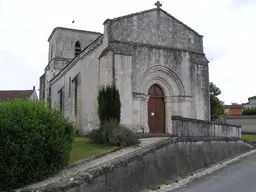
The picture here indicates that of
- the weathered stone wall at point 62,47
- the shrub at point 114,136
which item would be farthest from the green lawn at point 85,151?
the weathered stone wall at point 62,47

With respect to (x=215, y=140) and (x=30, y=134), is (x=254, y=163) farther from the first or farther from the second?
(x=30, y=134)

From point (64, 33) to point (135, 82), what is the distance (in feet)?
67.7

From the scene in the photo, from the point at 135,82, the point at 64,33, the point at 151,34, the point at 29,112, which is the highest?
the point at 64,33

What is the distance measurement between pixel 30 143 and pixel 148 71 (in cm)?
1384

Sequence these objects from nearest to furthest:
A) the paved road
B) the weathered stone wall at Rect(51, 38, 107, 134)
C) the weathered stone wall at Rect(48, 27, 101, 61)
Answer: the paved road → the weathered stone wall at Rect(51, 38, 107, 134) → the weathered stone wall at Rect(48, 27, 101, 61)

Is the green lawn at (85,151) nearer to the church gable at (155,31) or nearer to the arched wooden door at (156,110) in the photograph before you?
the arched wooden door at (156,110)

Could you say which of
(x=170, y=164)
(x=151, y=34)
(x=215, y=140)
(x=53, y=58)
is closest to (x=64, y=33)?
(x=53, y=58)

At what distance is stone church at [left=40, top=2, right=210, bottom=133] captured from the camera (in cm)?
2170

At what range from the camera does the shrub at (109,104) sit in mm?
20156

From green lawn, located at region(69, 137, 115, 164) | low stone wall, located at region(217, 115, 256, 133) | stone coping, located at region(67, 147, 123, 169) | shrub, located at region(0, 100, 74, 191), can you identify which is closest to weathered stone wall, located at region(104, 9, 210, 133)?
green lawn, located at region(69, 137, 115, 164)

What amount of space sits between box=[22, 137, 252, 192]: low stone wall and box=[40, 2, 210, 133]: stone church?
22.7ft

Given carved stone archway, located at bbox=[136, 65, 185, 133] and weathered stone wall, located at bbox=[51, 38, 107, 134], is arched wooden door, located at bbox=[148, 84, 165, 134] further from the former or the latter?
weathered stone wall, located at bbox=[51, 38, 107, 134]

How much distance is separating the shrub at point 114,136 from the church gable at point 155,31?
7.37m

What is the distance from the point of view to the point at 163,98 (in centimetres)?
2430
